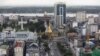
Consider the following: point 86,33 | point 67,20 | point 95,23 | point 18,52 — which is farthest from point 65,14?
point 18,52

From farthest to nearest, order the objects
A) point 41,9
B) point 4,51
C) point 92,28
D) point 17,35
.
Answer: point 41,9, point 92,28, point 17,35, point 4,51

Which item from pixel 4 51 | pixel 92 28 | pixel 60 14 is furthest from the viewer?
pixel 60 14

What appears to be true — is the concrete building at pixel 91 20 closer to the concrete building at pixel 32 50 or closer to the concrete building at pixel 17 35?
the concrete building at pixel 17 35

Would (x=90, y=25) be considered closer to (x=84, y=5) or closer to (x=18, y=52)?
(x=84, y=5)

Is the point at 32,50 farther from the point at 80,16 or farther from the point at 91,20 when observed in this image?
the point at 80,16

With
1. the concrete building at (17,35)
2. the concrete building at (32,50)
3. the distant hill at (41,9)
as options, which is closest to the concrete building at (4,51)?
the concrete building at (32,50)

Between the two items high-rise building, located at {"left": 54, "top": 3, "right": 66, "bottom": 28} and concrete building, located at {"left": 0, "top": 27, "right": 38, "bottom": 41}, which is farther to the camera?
high-rise building, located at {"left": 54, "top": 3, "right": 66, "bottom": 28}

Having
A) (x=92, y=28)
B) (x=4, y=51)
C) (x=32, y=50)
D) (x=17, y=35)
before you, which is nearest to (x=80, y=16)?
(x=92, y=28)

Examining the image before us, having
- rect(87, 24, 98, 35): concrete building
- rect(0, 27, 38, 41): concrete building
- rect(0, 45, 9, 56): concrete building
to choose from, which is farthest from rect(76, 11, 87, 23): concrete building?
rect(0, 45, 9, 56): concrete building

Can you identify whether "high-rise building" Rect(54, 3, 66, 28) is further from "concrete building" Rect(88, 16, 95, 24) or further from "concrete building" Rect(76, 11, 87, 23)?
"concrete building" Rect(88, 16, 95, 24)
